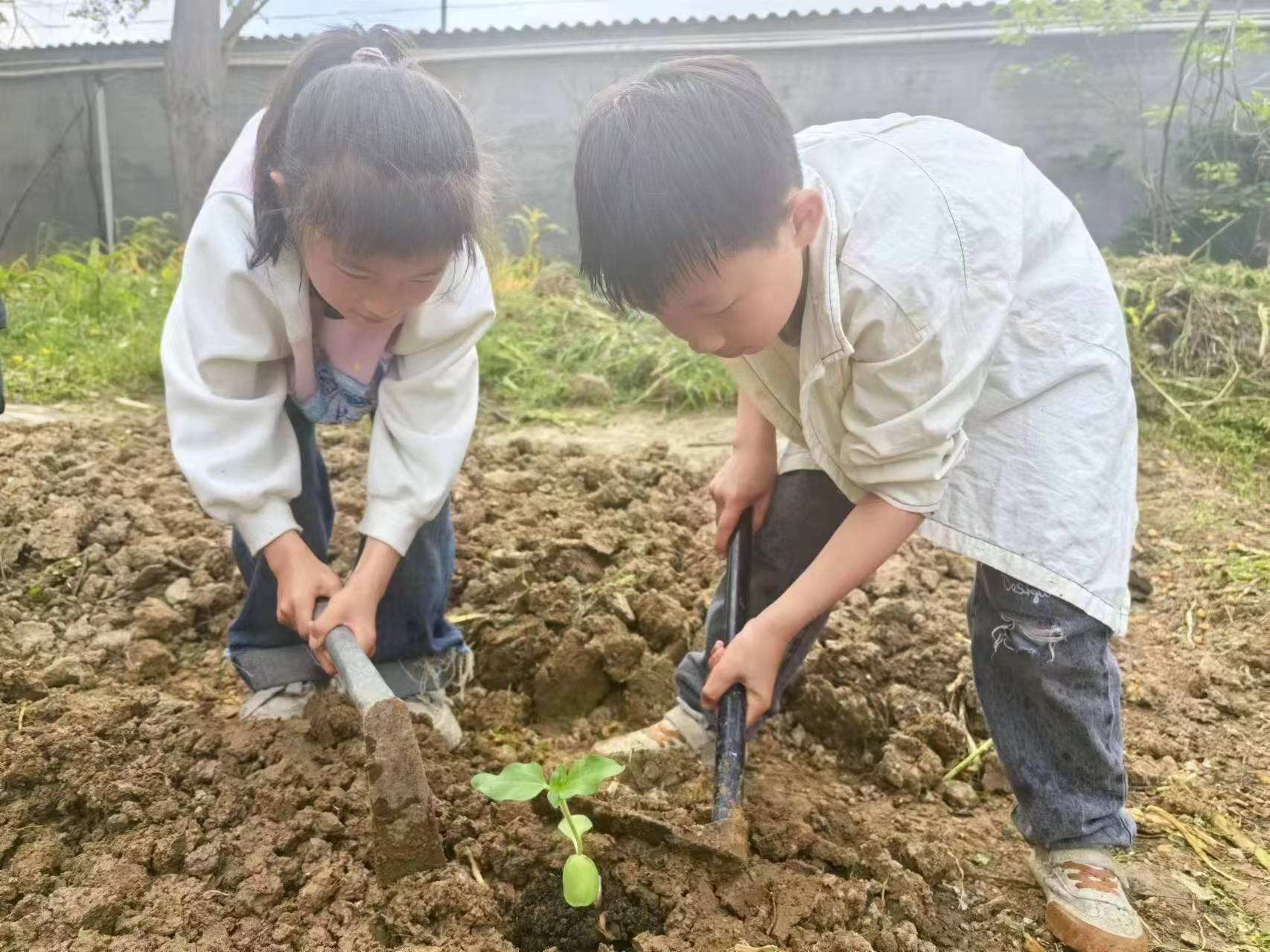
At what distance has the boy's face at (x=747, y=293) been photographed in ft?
4.38

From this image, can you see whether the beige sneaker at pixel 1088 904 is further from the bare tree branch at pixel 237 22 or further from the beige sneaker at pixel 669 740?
the bare tree branch at pixel 237 22

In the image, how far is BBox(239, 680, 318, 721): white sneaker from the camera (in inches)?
80.1

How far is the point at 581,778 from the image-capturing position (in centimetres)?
149

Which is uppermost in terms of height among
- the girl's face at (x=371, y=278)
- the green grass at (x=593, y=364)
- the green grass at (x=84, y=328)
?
the girl's face at (x=371, y=278)

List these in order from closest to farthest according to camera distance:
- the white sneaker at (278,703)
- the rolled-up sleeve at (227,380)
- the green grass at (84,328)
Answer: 1. the rolled-up sleeve at (227,380)
2. the white sneaker at (278,703)
3. the green grass at (84,328)

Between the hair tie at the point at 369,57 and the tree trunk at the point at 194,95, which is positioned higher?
the hair tie at the point at 369,57

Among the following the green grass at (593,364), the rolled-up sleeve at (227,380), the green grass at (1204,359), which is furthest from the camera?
the green grass at (593,364)

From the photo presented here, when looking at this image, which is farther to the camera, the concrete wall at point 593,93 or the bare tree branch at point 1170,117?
the concrete wall at point 593,93

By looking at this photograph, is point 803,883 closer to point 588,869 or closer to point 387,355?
point 588,869

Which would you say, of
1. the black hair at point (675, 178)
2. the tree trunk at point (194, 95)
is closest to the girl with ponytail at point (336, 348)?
the black hair at point (675, 178)

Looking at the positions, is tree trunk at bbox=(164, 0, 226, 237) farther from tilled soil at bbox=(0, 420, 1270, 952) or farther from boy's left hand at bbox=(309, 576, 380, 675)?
boy's left hand at bbox=(309, 576, 380, 675)

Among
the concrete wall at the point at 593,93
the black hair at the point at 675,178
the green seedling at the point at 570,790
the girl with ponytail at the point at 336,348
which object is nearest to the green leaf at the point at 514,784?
the green seedling at the point at 570,790

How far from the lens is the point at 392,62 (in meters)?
1.69

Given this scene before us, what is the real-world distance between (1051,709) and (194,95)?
26.6ft
